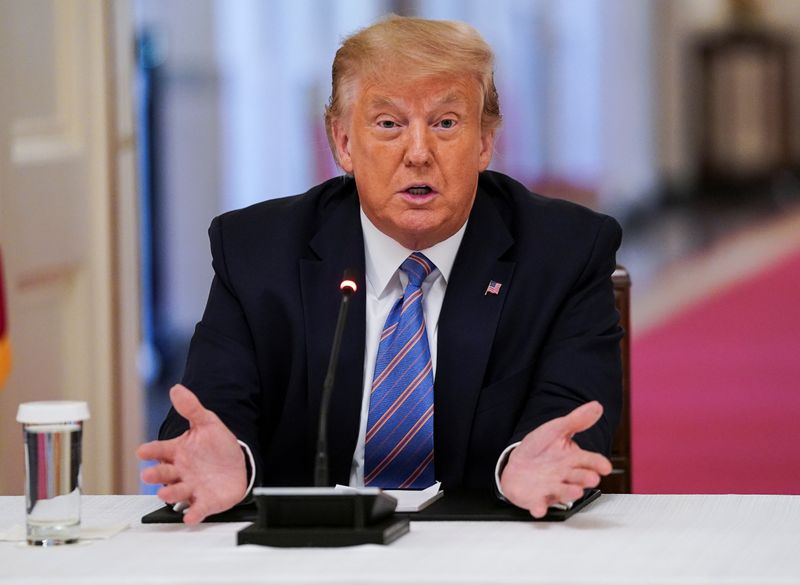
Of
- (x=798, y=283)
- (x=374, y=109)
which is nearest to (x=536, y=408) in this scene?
(x=374, y=109)

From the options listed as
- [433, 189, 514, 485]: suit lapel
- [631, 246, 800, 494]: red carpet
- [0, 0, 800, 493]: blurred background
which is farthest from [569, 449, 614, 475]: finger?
[0, 0, 800, 493]: blurred background

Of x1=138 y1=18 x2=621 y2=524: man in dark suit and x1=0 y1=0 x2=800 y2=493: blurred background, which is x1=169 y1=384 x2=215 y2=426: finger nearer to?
x1=138 y1=18 x2=621 y2=524: man in dark suit

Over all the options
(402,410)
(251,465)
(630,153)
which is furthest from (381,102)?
(630,153)

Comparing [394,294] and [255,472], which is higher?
[394,294]

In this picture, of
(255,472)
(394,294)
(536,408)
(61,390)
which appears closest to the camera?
(255,472)

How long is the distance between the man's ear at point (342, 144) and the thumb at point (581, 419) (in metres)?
0.65

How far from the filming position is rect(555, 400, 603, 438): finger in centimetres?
157

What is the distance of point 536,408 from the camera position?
1862mm

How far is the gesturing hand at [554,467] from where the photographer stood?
1.56 meters

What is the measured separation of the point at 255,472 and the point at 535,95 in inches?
219

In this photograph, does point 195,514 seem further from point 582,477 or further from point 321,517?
point 582,477

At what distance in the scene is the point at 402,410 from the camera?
6.30 feet

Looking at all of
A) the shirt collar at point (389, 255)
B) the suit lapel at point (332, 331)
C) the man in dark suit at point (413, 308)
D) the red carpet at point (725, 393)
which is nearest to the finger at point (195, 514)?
the man in dark suit at point (413, 308)

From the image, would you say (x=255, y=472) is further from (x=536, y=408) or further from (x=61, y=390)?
(x=61, y=390)
